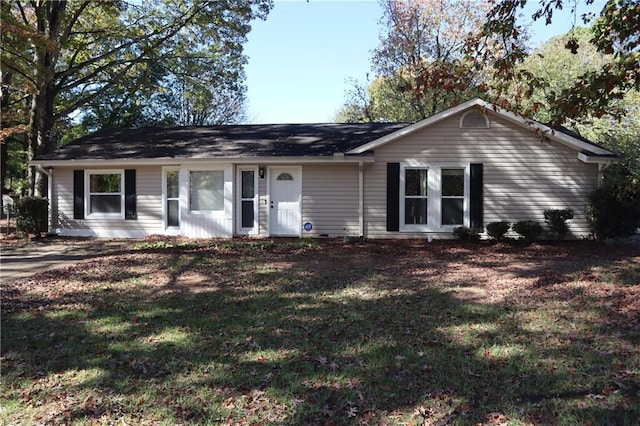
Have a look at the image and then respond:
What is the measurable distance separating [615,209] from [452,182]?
4.09 metres

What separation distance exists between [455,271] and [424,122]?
5446mm

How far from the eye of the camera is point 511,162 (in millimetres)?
12539

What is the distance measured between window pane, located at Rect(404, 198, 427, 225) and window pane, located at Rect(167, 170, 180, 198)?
23.3 feet

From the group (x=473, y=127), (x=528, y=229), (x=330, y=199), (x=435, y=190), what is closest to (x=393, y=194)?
(x=435, y=190)

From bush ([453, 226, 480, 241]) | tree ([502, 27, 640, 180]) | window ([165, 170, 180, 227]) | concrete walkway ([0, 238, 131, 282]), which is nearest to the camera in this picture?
concrete walkway ([0, 238, 131, 282])

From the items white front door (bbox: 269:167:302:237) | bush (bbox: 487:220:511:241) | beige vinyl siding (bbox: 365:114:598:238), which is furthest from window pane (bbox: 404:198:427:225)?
white front door (bbox: 269:167:302:237)

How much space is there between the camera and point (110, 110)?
95.5 feet

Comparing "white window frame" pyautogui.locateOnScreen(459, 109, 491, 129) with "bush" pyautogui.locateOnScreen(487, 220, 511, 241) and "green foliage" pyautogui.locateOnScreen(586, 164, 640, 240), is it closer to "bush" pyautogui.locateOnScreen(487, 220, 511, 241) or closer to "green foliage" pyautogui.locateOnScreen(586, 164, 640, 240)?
"bush" pyautogui.locateOnScreen(487, 220, 511, 241)

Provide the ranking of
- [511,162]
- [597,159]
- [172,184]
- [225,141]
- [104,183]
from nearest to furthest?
[597,159] → [511,162] → [172,184] → [104,183] → [225,141]

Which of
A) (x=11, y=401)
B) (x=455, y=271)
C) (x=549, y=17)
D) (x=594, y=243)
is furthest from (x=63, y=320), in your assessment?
(x=594, y=243)

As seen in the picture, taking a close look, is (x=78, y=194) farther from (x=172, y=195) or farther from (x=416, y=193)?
(x=416, y=193)

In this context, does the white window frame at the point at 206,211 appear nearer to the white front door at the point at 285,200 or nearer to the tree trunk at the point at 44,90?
the white front door at the point at 285,200

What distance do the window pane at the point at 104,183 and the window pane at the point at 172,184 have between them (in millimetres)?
1782

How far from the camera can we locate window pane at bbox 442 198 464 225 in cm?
1279
